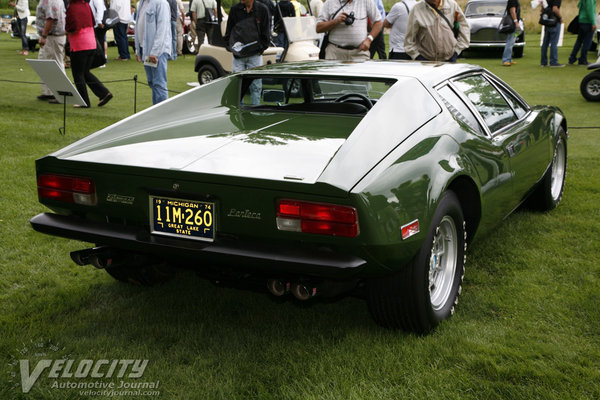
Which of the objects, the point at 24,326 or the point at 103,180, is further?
the point at 24,326

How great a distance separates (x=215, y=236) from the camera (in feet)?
9.00

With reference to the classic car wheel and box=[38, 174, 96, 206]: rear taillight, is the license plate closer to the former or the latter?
box=[38, 174, 96, 206]: rear taillight

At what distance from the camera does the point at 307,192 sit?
255cm

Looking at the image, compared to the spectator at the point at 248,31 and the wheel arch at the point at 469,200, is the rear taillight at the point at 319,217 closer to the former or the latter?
the wheel arch at the point at 469,200

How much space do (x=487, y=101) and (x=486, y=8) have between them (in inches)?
659

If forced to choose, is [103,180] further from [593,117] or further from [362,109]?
[593,117]

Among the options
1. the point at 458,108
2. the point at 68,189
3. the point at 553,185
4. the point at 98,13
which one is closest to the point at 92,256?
the point at 68,189

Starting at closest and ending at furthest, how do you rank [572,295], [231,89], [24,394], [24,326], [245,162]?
1. [24,394]
2. [245,162]
3. [24,326]
4. [572,295]
5. [231,89]

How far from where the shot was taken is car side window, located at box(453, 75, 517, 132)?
12.6 feet

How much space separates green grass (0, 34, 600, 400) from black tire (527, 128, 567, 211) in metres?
0.27

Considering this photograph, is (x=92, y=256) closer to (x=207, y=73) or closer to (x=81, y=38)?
(x=81, y=38)

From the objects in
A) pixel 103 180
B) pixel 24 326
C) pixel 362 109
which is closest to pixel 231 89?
pixel 362 109

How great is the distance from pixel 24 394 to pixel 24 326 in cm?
66

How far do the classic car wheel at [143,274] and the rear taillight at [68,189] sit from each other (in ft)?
2.18
